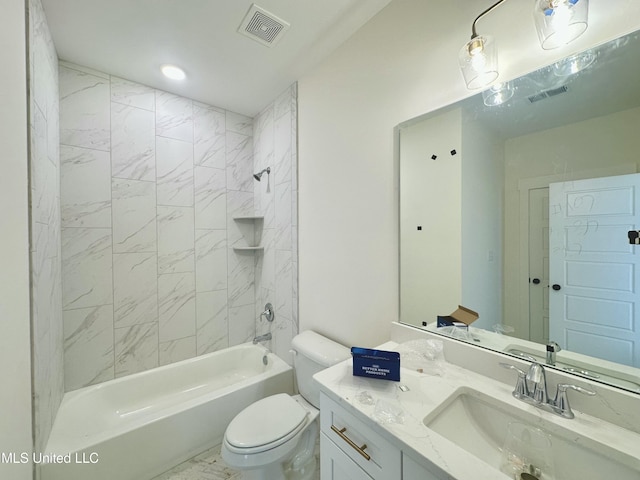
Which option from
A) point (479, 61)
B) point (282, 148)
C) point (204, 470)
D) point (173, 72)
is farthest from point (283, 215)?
point (204, 470)

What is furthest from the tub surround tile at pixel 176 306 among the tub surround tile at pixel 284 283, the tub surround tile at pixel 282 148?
the tub surround tile at pixel 282 148

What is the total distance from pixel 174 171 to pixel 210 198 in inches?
13.9

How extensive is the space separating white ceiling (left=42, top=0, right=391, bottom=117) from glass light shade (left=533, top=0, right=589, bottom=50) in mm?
815

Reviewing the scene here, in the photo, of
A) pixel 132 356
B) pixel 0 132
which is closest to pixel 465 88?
pixel 0 132

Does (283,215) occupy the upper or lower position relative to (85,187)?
lower

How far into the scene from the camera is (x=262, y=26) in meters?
1.41

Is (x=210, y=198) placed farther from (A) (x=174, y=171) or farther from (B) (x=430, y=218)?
(B) (x=430, y=218)

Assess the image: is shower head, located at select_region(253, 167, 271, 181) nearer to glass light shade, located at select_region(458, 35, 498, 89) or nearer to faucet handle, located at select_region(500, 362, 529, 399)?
glass light shade, located at select_region(458, 35, 498, 89)

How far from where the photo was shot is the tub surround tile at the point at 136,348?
1.90 m

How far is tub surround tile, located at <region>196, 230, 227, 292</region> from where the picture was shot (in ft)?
7.38

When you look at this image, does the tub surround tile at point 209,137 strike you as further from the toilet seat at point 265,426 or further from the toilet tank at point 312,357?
the toilet seat at point 265,426

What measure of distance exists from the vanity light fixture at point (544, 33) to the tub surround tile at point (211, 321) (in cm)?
239

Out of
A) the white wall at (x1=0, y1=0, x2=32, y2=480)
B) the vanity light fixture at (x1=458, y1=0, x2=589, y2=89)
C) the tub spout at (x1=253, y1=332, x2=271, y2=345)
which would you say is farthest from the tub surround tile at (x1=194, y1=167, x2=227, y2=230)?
the vanity light fixture at (x1=458, y1=0, x2=589, y2=89)

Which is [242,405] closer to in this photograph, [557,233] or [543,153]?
[557,233]
